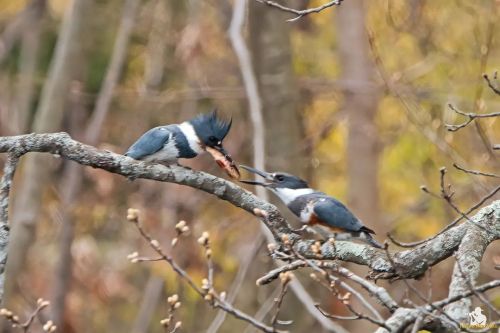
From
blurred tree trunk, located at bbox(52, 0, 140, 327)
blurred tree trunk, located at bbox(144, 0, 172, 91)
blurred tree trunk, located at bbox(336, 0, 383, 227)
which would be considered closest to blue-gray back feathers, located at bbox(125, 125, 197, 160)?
blurred tree trunk, located at bbox(336, 0, 383, 227)

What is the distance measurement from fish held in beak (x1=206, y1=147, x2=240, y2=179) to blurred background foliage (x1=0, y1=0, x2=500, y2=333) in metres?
2.47

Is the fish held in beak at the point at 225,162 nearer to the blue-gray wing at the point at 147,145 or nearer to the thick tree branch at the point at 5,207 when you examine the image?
the blue-gray wing at the point at 147,145

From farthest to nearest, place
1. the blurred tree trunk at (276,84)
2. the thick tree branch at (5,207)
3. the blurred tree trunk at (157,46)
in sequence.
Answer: the blurred tree trunk at (157,46)
the blurred tree trunk at (276,84)
the thick tree branch at (5,207)

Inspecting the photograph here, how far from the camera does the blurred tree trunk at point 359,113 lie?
6.55m

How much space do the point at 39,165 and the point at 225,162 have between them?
2637 mm

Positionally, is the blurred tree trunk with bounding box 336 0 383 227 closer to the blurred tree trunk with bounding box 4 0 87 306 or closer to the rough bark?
the blurred tree trunk with bounding box 4 0 87 306

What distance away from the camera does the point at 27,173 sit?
571 centimetres

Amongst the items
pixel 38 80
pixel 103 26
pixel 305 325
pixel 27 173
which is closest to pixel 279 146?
pixel 305 325

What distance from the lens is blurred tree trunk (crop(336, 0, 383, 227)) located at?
258 inches

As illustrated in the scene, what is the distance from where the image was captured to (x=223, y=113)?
625cm

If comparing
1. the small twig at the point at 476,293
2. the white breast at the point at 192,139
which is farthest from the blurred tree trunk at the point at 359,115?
the small twig at the point at 476,293

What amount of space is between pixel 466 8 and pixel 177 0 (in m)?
3.03

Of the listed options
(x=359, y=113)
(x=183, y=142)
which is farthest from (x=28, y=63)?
(x=183, y=142)

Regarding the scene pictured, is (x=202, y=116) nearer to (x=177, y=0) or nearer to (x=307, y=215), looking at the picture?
(x=307, y=215)
